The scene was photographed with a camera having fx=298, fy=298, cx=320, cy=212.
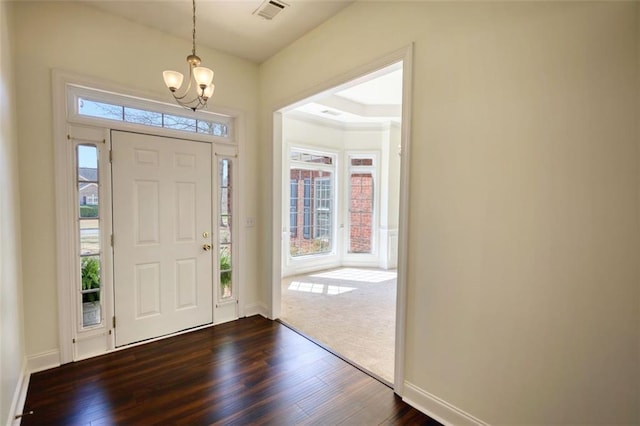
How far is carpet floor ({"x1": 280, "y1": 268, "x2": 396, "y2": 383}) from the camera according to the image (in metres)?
2.93

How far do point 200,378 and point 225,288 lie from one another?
127cm

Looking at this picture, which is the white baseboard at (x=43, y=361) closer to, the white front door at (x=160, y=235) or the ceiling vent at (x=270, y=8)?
the white front door at (x=160, y=235)

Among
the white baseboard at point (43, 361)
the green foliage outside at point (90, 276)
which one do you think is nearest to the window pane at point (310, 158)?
the green foliage outside at point (90, 276)

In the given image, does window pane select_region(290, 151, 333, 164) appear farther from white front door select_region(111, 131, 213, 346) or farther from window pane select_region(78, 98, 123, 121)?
window pane select_region(78, 98, 123, 121)

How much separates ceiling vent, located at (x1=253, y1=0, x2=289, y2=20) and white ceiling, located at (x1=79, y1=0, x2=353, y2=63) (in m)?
0.04

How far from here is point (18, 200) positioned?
2342 millimetres

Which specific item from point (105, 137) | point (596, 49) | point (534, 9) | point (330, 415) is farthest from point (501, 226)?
point (105, 137)

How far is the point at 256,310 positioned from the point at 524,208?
3.22 m

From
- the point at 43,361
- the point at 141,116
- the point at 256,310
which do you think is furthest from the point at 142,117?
the point at 256,310

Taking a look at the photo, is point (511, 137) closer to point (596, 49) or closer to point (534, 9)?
point (596, 49)

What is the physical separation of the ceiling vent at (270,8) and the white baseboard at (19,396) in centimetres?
344

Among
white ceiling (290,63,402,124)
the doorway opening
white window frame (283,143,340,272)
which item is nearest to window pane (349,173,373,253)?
the doorway opening

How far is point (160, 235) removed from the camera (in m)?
3.12

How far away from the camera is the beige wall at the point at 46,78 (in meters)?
2.41
